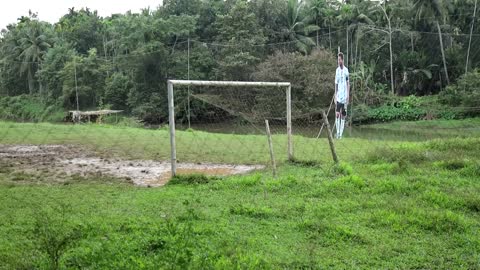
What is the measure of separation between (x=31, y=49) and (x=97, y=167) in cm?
4413

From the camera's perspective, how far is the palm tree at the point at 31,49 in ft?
162

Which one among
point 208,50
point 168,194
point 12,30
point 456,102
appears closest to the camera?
point 168,194

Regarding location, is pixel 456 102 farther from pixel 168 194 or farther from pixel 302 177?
pixel 168 194

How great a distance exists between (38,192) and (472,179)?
7.27m

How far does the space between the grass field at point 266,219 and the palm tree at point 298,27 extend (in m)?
29.0

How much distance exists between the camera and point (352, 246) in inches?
191

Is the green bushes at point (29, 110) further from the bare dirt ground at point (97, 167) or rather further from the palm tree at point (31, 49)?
the bare dirt ground at point (97, 167)

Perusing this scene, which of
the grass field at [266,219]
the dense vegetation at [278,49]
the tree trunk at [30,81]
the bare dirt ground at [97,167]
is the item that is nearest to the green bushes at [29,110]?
the dense vegetation at [278,49]

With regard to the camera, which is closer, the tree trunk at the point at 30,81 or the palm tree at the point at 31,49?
the palm tree at the point at 31,49

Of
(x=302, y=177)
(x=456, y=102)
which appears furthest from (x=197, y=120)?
(x=302, y=177)

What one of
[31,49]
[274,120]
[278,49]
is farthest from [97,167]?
[31,49]

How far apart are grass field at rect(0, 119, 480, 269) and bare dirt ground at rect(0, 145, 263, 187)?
0.56m

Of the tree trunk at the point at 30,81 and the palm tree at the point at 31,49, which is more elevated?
the palm tree at the point at 31,49

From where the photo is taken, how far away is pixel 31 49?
161 feet
